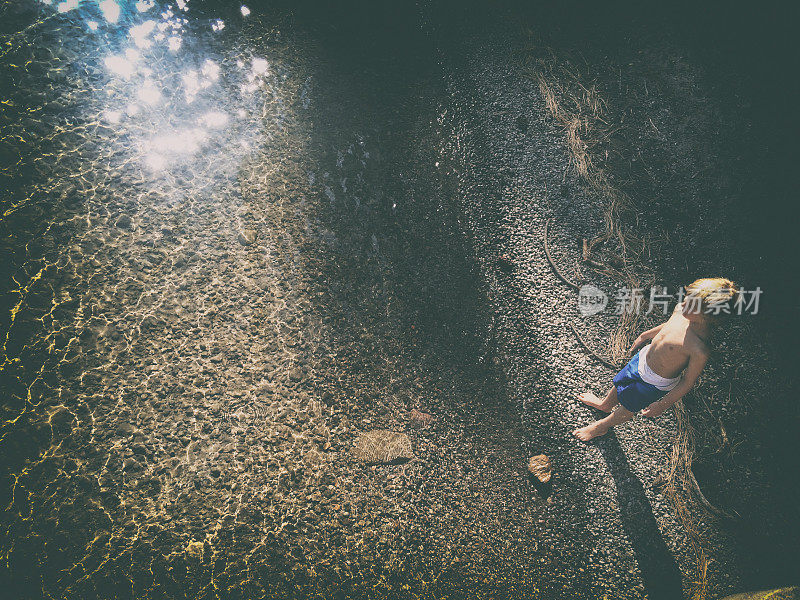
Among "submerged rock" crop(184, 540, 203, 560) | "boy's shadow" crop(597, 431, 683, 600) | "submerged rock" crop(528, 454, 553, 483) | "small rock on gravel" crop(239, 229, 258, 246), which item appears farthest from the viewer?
"small rock on gravel" crop(239, 229, 258, 246)

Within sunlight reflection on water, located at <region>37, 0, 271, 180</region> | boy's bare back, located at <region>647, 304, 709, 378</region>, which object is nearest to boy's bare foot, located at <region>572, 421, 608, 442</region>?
boy's bare back, located at <region>647, 304, 709, 378</region>

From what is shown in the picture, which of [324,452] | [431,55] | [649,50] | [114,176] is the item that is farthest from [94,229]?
[649,50]

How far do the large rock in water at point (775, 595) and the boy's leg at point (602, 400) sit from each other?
0.93 meters

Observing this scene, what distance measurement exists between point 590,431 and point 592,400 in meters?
0.17

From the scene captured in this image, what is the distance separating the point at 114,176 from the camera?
1871mm

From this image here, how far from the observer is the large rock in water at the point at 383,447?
1.76 metres

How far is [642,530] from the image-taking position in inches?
68.3

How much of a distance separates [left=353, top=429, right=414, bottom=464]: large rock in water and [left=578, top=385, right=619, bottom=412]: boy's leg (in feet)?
3.31

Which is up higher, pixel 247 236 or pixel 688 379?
pixel 247 236

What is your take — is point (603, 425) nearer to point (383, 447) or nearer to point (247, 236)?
point (383, 447)

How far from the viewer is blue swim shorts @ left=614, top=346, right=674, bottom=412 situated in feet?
5.15

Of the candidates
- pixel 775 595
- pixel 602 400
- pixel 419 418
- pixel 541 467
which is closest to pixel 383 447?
pixel 419 418

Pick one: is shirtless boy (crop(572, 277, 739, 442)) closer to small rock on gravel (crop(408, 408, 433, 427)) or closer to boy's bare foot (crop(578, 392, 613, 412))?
boy's bare foot (crop(578, 392, 613, 412))

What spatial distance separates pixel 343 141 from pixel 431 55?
95cm
